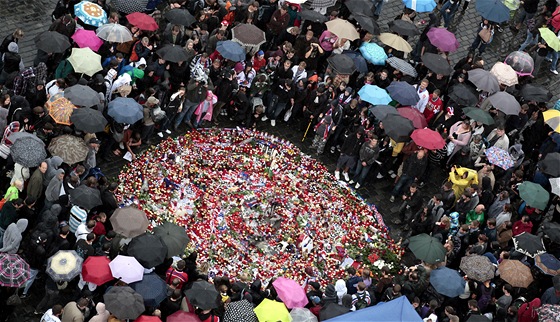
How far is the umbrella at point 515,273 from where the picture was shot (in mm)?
19181

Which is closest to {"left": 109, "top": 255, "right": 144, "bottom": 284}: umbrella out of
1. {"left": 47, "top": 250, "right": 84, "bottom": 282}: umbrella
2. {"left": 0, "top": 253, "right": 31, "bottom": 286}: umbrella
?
{"left": 47, "top": 250, "right": 84, "bottom": 282}: umbrella

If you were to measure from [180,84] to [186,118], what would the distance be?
3.55ft

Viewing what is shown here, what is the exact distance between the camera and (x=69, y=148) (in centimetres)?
1888

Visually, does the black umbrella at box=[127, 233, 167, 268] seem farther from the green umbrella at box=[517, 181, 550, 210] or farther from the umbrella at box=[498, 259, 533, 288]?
the green umbrella at box=[517, 181, 550, 210]

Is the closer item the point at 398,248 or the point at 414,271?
the point at 414,271

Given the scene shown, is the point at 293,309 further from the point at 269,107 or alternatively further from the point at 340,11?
the point at 340,11

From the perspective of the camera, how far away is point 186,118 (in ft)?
75.7

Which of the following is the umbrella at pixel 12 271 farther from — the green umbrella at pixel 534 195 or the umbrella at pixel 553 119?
the umbrella at pixel 553 119

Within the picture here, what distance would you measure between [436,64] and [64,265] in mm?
12536

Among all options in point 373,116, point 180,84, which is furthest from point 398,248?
point 180,84

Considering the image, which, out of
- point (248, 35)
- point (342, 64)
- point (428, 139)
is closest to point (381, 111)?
point (428, 139)

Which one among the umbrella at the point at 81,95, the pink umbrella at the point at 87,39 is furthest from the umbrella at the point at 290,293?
the pink umbrella at the point at 87,39

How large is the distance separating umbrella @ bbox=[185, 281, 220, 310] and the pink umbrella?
7.87 metres

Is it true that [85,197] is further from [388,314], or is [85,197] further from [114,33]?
[388,314]
